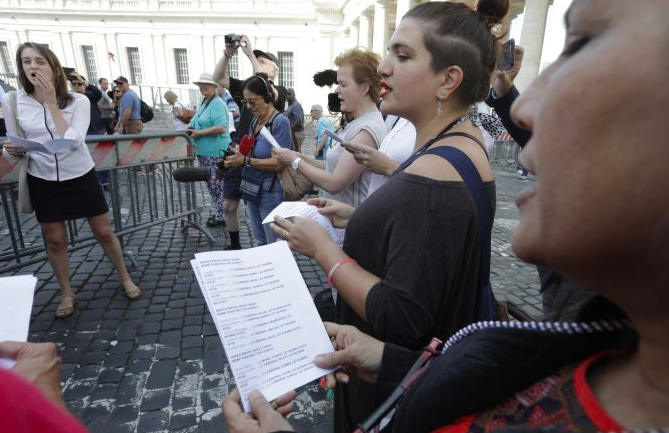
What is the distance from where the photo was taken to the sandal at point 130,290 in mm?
3819

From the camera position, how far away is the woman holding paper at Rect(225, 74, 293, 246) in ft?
13.1

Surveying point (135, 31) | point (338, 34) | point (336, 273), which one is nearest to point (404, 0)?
point (338, 34)

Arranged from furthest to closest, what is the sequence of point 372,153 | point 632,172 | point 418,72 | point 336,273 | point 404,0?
point 404,0
point 372,153
point 418,72
point 336,273
point 632,172

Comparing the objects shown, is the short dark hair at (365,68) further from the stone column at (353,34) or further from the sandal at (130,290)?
the stone column at (353,34)

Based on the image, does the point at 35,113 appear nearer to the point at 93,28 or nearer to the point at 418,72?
the point at 418,72

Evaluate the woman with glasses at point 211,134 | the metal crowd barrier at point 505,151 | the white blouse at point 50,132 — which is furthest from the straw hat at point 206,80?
the metal crowd barrier at point 505,151

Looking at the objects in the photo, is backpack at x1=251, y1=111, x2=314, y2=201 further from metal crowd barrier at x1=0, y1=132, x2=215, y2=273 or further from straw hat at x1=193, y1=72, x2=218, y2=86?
straw hat at x1=193, y1=72, x2=218, y2=86

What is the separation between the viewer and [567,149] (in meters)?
0.54

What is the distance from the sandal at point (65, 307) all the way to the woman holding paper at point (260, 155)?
5.88ft

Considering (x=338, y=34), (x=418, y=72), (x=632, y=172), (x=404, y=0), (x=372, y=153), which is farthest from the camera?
(x=338, y=34)

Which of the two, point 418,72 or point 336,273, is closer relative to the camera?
point 336,273

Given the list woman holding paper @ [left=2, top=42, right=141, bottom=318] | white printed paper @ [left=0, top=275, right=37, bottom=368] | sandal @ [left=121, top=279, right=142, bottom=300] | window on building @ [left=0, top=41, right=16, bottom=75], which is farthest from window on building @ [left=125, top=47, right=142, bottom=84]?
white printed paper @ [left=0, top=275, right=37, bottom=368]

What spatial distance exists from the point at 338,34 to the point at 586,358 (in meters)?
41.8

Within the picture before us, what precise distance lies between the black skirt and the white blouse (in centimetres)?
7
